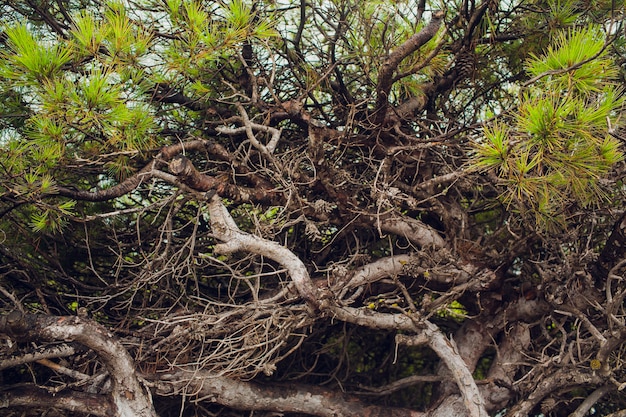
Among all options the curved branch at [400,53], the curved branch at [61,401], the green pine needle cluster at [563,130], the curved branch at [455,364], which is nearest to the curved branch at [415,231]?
the curved branch at [455,364]

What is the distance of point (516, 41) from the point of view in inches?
111

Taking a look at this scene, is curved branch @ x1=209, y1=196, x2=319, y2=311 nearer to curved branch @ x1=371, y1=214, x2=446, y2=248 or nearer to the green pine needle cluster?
curved branch @ x1=371, y1=214, x2=446, y2=248

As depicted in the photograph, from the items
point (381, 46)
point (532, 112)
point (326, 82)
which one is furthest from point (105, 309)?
point (532, 112)

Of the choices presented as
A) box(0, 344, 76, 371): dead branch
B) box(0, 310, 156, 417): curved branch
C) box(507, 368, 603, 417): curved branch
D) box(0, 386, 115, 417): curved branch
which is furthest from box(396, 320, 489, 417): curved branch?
box(0, 344, 76, 371): dead branch

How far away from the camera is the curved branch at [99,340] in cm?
218

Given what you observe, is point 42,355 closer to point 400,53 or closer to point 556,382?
point 400,53

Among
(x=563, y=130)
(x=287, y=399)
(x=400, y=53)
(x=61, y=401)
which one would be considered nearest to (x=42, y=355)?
(x=61, y=401)

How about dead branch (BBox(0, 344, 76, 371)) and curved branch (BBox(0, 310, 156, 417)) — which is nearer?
curved branch (BBox(0, 310, 156, 417))

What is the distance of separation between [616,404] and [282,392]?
185 centimetres

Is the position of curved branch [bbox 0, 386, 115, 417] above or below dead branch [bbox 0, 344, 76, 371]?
below

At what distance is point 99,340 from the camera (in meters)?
2.34

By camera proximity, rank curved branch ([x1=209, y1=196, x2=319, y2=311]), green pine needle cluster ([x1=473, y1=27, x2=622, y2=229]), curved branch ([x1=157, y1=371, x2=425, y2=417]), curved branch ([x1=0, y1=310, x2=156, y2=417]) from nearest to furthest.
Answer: green pine needle cluster ([x1=473, y1=27, x2=622, y2=229])
curved branch ([x1=0, y1=310, x2=156, y2=417])
curved branch ([x1=209, y1=196, x2=319, y2=311])
curved branch ([x1=157, y1=371, x2=425, y2=417])

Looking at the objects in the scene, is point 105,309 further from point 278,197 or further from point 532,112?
point 532,112

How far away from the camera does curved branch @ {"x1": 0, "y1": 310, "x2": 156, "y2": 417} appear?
7.15ft
